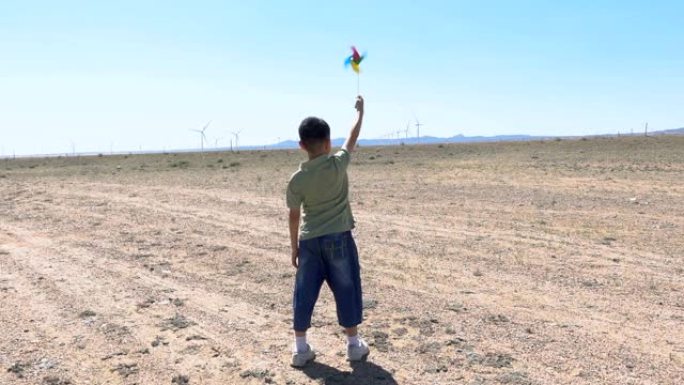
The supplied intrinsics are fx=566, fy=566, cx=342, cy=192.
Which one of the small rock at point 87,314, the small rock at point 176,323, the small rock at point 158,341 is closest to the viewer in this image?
the small rock at point 158,341

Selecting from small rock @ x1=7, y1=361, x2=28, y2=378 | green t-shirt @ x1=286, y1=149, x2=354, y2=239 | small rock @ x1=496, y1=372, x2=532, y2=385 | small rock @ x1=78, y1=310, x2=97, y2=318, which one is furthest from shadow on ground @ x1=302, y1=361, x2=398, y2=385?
small rock @ x1=78, y1=310, x2=97, y2=318

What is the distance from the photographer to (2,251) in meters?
9.23

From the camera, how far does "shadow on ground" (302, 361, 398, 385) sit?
4316 millimetres

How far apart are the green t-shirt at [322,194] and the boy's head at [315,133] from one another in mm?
93

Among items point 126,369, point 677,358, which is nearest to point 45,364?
point 126,369

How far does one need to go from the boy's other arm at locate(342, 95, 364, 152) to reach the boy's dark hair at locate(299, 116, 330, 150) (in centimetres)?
40

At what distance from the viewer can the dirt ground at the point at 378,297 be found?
4.58 meters

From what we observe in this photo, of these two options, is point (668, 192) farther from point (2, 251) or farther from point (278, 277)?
point (2, 251)

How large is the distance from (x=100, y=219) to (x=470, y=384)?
10.5 metres

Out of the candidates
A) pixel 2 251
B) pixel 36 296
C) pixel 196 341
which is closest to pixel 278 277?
pixel 196 341

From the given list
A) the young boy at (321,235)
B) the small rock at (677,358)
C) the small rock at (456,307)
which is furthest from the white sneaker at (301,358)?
the small rock at (677,358)

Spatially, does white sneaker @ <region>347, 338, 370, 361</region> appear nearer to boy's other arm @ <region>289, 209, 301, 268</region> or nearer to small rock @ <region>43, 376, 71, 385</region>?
boy's other arm @ <region>289, 209, 301, 268</region>

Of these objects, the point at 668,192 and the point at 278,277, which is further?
the point at 668,192

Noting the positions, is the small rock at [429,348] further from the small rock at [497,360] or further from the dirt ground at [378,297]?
the small rock at [497,360]
